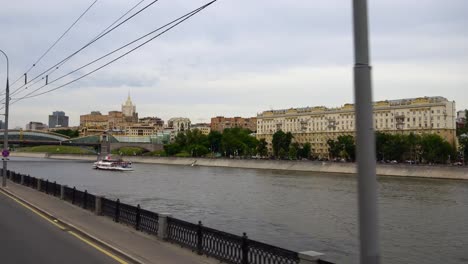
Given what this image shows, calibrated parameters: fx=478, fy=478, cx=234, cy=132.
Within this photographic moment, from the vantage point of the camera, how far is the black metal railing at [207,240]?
8930 millimetres

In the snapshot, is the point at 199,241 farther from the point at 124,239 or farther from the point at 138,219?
the point at 138,219

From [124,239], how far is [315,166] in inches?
3420

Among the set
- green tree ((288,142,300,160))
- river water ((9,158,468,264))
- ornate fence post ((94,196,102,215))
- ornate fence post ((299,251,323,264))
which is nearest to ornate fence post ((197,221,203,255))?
ornate fence post ((299,251,323,264))

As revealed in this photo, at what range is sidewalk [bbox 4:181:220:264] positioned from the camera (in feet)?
34.9

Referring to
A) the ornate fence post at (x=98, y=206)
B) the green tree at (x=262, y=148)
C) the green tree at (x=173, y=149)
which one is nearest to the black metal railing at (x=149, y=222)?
the ornate fence post at (x=98, y=206)

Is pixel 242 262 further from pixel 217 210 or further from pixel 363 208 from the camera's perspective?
pixel 217 210

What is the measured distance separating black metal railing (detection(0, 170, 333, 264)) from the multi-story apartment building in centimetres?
11606

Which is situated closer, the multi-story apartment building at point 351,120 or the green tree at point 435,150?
the green tree at point 435,150

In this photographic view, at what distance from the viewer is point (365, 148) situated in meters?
4.50

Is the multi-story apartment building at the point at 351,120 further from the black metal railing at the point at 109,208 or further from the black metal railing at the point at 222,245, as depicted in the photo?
the black metal railing at the point at 222,245

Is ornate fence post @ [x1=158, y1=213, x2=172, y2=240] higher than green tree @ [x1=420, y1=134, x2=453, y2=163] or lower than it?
lower

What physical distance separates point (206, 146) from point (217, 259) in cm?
15619

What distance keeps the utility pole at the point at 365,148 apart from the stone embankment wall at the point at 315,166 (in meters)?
74.9

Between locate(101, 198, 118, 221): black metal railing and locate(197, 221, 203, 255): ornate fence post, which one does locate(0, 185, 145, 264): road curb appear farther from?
locate(101, 198, 118, 221): black metal railing
